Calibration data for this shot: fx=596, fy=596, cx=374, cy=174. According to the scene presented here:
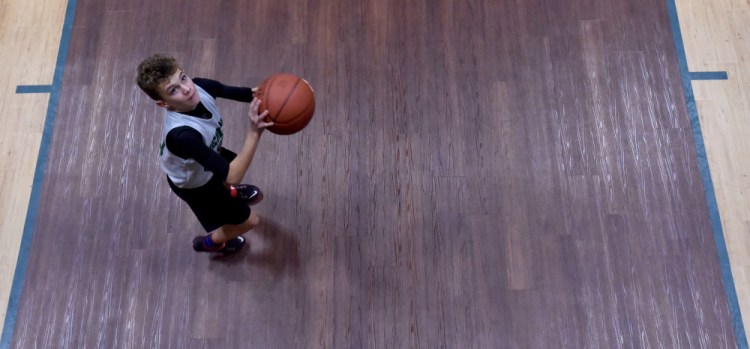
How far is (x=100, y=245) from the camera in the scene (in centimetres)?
293

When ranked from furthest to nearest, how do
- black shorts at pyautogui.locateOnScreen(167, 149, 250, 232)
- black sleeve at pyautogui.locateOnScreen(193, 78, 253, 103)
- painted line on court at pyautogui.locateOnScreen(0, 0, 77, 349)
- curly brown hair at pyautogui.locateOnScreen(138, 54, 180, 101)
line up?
painted line on court at pyautogui.locateOnScreen(0, 0, 77, 349), black shorts at pyautogui.locateOnScreen(167, 149, 250, 232), black sleeve at pyautogui.locateOnScreen(193, 78, 253, 103), curly brown hair at pyautogui.locateOnScreen(138, 54, 180, 101)

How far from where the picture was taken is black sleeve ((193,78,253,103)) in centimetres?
228

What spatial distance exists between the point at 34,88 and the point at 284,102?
1.86m

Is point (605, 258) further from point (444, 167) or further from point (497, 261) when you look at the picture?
point (444, 167)

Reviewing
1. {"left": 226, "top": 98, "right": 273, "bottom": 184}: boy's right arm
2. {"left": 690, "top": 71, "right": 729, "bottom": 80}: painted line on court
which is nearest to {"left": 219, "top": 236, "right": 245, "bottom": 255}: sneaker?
{"left": 226, "top": 98, "right": 273, "bottom": 184}: boy's right arm

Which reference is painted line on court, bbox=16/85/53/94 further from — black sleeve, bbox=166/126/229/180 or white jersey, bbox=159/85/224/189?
black sleeve, bbox=166/126/229/180

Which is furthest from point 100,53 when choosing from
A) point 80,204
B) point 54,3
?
point 80,204

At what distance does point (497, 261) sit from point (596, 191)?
634 millimetres

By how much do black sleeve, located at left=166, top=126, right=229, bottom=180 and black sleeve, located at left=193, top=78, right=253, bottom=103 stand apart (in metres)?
0.25

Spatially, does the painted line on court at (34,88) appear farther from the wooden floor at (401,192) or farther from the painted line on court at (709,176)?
the painted line on court at (709,176)

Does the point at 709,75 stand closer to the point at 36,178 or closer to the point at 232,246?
the point at 232,246

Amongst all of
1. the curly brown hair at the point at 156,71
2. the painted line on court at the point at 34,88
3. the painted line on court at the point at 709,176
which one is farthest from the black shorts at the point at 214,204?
the painted line on court at the point at 709,176

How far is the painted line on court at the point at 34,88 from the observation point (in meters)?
3.26

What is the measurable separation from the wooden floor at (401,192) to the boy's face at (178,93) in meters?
0.98
